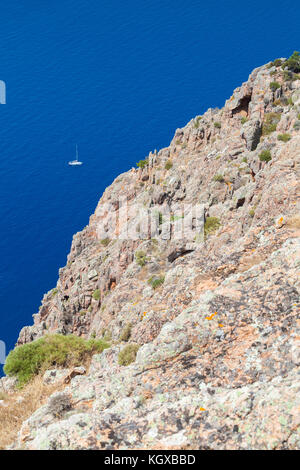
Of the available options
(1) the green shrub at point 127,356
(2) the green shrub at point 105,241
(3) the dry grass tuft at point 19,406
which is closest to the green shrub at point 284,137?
(1) the green shrub at point 127,356

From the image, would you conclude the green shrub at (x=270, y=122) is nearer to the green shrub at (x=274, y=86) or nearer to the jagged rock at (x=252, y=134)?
the jagged rock at (x=252, y=134)

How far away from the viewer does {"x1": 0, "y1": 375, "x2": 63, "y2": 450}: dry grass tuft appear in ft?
35.7

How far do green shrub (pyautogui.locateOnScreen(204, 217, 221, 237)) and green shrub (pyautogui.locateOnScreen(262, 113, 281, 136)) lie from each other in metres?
17.1

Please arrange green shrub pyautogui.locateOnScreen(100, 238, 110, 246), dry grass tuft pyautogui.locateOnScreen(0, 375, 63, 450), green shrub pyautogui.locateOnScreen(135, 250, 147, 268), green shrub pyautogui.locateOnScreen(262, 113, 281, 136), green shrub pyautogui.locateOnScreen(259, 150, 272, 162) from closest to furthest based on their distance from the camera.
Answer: dry grass tuft pyautogui.locateOnScreen(0, 375, 63, 450) → green shrub pyautogui.locateOnScreen(259, 150, 272, 162) → green shrub pyautogui.locateOnScreen(135, 250, 147, 268) → green shrub pyautogui.locateOnScreen(262, 113, 281, 136) → green shrub pyautogui.locateOnScreen(100, 238, 110, 246)

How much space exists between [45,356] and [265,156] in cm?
2606

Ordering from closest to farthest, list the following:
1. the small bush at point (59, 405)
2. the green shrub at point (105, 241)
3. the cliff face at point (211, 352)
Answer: the cliff face at point (211, 352) < the small bush at point (59, 405) < the green shrub at point (105, 241)

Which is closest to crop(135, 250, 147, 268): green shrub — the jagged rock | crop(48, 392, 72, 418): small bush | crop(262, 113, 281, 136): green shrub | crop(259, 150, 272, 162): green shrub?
crop(259, 150, 272, 162): green shrub

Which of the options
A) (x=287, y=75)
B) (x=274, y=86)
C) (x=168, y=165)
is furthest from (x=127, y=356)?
(x=287, y=75)

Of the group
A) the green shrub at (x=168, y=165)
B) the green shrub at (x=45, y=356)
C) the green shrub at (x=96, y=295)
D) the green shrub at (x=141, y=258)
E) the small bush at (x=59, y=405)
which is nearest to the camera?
the small bush at (x=59, y=405)

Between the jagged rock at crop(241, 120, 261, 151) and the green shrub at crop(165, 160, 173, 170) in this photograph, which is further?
the green shrub at crop(165, 160, 173, 170)

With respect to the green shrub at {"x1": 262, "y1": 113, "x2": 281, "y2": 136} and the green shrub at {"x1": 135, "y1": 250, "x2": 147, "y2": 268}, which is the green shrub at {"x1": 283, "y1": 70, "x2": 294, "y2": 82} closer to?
the green shrub at {"x1": 262, "y1": 113, "x2": 281, "y2": 136}

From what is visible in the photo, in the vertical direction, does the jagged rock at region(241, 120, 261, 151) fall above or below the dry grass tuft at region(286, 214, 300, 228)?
above

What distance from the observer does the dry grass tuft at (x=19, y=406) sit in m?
10.9

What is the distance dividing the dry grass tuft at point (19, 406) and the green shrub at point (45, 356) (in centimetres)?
106
